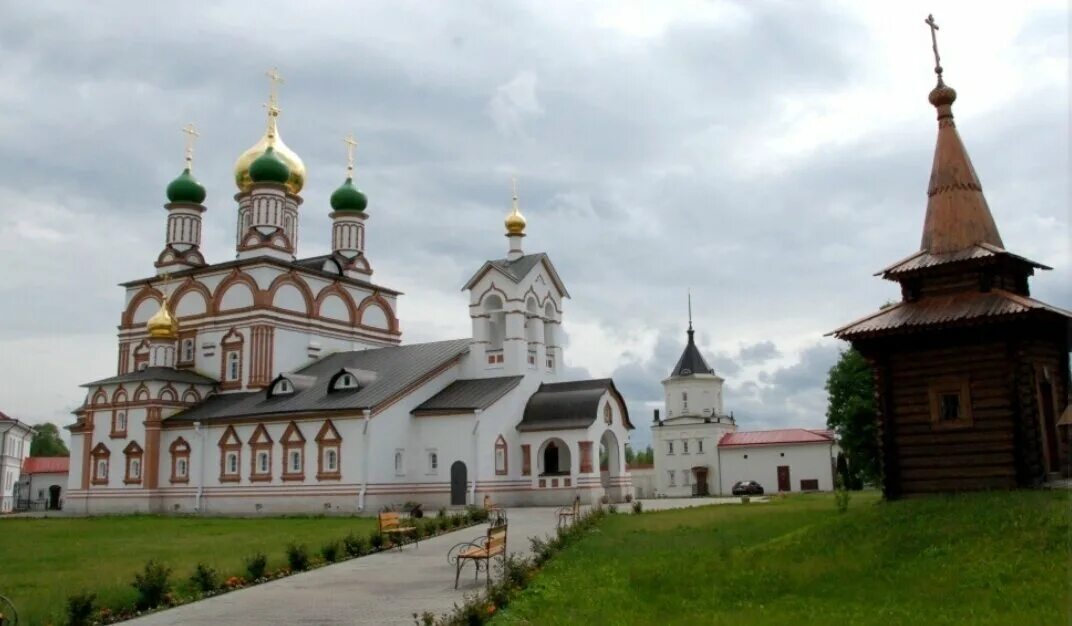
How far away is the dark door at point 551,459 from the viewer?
128ft

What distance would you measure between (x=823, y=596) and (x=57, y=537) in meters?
22.0

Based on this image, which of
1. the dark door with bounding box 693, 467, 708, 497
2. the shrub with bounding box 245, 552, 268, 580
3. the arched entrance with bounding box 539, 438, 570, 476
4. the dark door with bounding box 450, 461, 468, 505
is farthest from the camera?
the dark door with bounding box 693, 467, 708, 497

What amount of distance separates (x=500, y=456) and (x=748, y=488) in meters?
21.1

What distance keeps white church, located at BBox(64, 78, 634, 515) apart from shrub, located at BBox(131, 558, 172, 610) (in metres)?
22.6

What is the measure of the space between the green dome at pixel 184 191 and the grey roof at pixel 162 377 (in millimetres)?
10491

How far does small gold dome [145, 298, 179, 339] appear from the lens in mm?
44750

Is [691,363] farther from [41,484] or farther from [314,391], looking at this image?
[41,484]

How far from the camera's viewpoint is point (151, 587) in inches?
487

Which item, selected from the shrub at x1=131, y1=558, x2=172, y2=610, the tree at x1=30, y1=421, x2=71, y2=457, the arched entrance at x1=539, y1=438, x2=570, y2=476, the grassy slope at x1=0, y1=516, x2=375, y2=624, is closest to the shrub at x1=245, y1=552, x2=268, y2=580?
the grassy slope at x1=0, y1=516, x2=375, y2=624

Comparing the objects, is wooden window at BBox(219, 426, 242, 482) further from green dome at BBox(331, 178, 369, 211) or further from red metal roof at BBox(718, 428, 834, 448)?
red metal roof at BBox(718, 428, 834, 448)

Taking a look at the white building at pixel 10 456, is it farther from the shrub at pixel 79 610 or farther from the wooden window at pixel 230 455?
the shrub at pixel 79 610

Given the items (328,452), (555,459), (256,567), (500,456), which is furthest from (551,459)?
(256,567)

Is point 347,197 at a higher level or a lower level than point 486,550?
higher

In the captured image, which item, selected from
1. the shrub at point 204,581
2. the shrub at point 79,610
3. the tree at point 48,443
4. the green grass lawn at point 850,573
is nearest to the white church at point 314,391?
the green grass lawn at point 850,573
